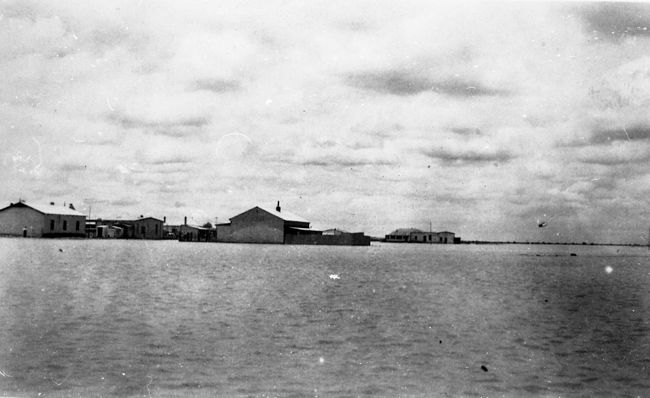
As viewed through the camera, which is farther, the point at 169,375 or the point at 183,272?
the point at 183,272

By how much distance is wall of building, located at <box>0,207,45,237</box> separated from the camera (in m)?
81.9

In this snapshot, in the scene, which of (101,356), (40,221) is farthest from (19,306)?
(40,221)

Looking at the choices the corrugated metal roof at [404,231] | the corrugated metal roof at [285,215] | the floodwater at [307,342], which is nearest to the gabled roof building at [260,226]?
the corrugated metal roof at [285,215]

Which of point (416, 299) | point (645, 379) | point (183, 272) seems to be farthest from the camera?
point (183, 272)

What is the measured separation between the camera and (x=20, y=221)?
8212cm

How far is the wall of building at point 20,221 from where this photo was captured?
81.9 m

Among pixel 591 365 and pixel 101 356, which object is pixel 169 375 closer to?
pixel 101 356

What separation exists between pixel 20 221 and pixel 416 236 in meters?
95.2

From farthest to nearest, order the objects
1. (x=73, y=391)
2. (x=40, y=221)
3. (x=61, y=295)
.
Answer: (x=40, y=221)
(x=61, y=295)
(x=73, y=391)

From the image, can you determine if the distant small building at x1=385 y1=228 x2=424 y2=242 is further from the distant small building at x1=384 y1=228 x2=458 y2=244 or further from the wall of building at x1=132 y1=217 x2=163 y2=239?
the wall of building at x1=132 y1=217 x2=163 y2=239

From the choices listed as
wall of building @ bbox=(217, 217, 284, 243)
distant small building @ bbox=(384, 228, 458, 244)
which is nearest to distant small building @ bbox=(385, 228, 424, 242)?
distant small building @ bbox=(384, 228, 458, 244)

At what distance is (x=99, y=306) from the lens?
20109 mm

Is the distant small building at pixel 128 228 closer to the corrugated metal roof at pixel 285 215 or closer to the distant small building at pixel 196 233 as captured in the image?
the distant small building at pixel 196 233

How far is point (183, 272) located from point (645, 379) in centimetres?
2593
